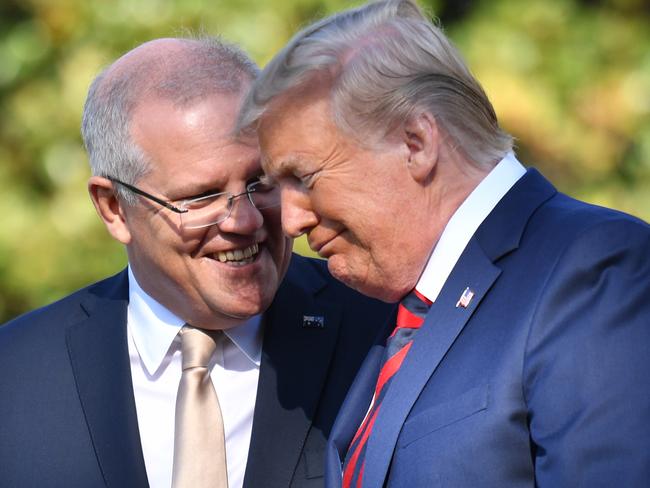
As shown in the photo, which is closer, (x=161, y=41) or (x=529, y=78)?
(x=161, y=41)

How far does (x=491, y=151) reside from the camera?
2.29 m

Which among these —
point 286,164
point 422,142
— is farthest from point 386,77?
point 286,164

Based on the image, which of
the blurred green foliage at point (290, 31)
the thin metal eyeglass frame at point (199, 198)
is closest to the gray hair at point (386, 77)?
the thin metal eyeglass frame at point (199, 198)

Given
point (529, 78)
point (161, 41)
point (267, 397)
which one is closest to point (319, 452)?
point (267, 397)

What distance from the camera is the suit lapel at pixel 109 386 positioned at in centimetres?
289

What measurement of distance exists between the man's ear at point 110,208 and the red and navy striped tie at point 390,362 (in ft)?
3.65

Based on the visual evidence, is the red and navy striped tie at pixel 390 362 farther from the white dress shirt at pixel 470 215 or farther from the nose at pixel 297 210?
the nose at pixel 297 210

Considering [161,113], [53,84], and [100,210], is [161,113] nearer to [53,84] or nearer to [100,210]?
[100,210]

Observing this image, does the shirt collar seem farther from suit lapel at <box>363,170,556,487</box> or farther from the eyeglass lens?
suit lapel at <box>363,170,556,487</box>

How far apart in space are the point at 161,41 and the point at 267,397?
1.09m

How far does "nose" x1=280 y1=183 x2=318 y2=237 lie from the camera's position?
240cm

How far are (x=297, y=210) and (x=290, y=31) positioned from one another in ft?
10.2

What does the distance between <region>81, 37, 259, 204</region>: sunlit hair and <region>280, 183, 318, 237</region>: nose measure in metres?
0.72

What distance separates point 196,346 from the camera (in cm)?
303
